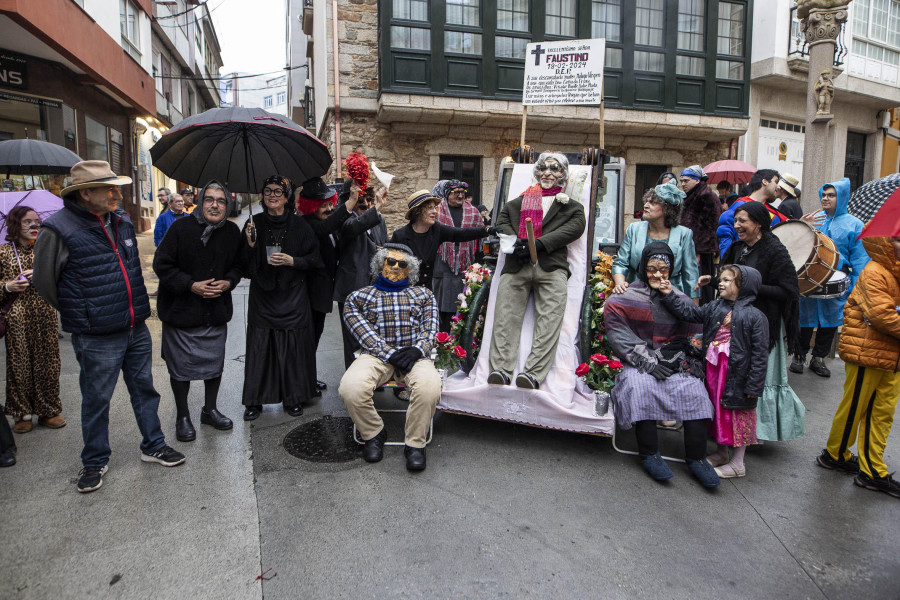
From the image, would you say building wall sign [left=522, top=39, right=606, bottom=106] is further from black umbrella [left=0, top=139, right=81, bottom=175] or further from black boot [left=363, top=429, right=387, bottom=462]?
black umbrella [left=0, top=139, right=81, bottom=175]

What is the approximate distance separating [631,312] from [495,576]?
85.1 inches

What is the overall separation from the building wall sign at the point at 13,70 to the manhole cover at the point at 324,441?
1015 centimetres

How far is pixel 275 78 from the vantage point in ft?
107

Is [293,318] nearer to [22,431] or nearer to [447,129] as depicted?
[22,431]

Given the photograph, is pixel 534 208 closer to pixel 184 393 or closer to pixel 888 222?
pixel 888 222

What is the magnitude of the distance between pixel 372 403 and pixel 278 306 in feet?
4.23

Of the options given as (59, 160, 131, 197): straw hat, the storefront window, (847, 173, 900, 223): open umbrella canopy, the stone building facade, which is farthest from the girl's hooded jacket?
the storefront window

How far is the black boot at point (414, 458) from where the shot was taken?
3645mm

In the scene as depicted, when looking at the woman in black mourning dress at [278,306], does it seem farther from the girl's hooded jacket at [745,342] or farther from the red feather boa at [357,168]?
the girl's hooded jacket at [745,342]

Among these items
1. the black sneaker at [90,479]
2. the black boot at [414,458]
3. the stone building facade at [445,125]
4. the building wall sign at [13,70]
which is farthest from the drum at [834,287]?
the building wall sign at [13,70]

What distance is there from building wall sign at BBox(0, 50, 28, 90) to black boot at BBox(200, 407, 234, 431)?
9.54 m

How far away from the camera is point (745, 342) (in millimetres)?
3580

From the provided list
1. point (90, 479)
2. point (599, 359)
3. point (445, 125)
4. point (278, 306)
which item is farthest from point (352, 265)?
point (445, 125)

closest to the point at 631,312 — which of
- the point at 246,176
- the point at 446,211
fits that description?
the point at 446,211
